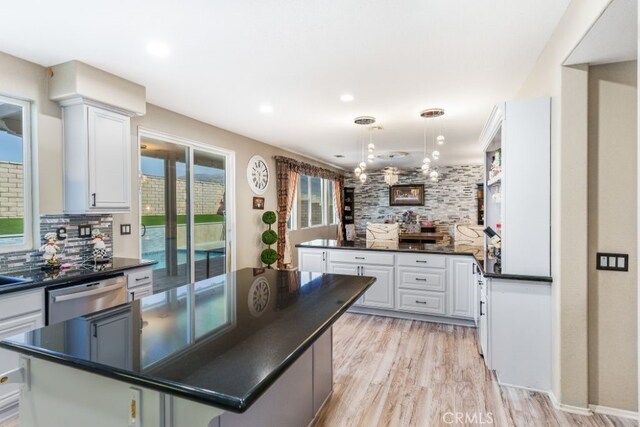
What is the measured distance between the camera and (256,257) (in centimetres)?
568

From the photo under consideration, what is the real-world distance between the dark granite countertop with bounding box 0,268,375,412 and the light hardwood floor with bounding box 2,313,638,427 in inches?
37.3

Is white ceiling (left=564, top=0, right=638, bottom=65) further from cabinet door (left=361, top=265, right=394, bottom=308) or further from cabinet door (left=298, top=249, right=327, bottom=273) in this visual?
cabinet door (left=298, top=249, right=327, bottom=273)

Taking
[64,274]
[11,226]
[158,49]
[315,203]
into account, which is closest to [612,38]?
[158,49]

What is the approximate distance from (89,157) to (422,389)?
3.22 metres

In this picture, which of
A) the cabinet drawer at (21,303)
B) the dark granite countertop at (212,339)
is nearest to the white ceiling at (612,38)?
the dark granite countertop at (212,339)

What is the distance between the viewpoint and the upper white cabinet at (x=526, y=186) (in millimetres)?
2371

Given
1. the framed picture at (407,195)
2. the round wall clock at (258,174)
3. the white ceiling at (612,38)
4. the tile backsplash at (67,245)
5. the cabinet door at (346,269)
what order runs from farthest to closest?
the framed picture at (407,195) → the round wall clock at (258,174) → the cabinet door at (346,269) → the tile backsplash at (67,245) → the white ceiling at (612,38)

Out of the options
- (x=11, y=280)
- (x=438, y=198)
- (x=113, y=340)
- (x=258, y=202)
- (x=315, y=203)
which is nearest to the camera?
(x=113, y=340)

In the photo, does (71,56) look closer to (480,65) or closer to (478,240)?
(480,65)

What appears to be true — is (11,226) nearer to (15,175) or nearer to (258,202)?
(15,175)

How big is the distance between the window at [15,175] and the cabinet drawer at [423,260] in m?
3.58

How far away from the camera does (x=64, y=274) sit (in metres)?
2.49

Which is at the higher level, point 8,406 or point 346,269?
point 346,269

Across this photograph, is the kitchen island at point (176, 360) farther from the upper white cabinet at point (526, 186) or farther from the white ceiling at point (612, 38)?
the white ceiling at point (612, 38)
